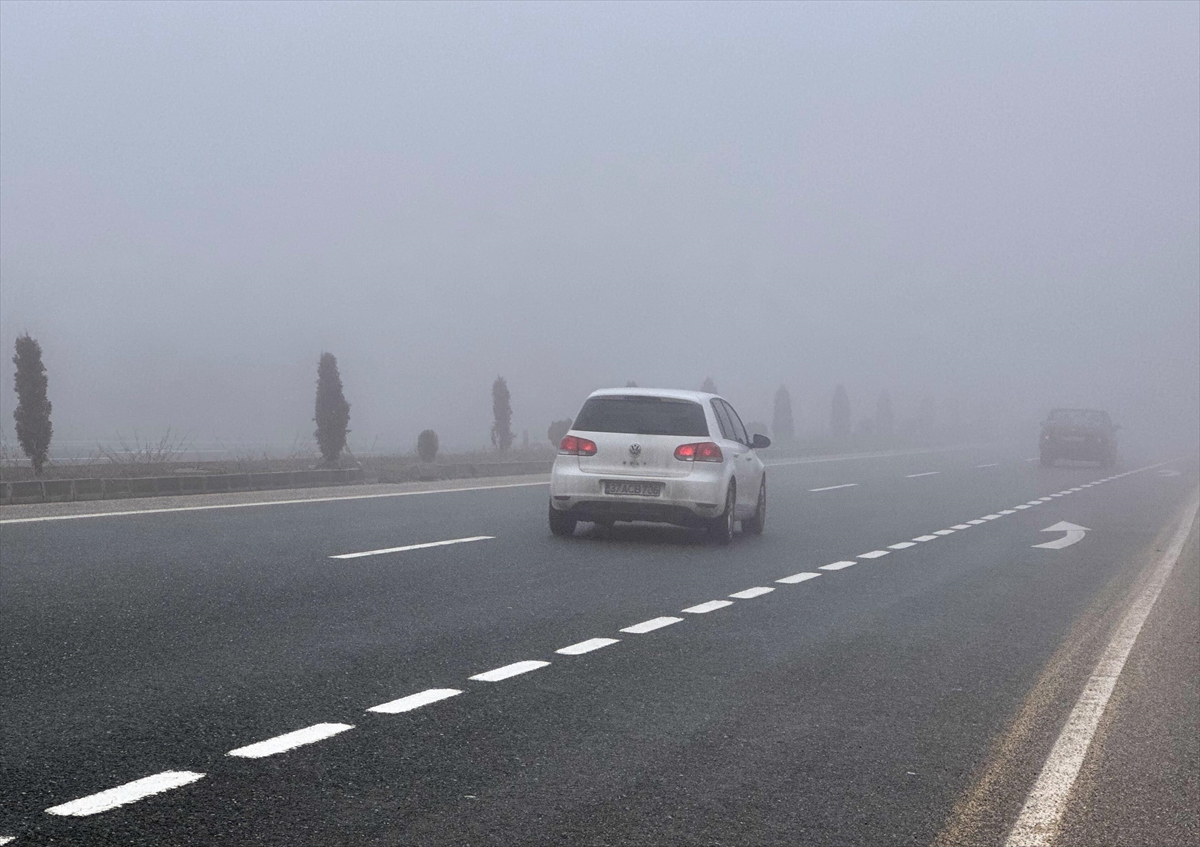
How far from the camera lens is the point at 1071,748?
17.7 feet

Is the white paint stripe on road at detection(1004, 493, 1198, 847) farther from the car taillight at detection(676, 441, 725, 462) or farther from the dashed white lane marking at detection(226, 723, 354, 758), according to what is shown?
the car taillight at detection(676, 441, 725, 462)

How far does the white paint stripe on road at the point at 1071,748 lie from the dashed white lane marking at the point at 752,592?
2.64m

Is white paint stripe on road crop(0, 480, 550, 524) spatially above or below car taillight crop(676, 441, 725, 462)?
below

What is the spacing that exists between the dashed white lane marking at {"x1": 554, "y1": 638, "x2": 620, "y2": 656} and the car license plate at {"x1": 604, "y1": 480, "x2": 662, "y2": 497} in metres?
5.38

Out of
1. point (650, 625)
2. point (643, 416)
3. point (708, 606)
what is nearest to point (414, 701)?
point (650, 625)

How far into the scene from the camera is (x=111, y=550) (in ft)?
36.1

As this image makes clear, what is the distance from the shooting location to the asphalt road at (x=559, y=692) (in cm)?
422

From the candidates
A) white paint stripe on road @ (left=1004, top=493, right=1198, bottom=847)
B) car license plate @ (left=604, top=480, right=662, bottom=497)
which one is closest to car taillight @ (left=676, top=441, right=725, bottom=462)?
car license plate @ (left=604, top=480, right=662, bottom=497)

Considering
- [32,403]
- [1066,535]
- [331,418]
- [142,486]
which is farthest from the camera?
[331,418]

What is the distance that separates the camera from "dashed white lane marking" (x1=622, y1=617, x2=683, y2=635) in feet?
26.2

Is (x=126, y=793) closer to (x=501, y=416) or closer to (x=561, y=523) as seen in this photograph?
(x=561, y=523)

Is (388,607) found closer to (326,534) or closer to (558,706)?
(558,706)

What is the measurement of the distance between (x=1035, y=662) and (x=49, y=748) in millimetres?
5460

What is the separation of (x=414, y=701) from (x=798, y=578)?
19.2 ft
